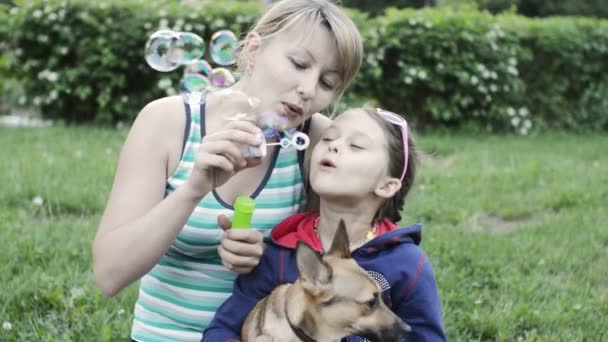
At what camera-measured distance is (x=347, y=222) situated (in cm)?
246

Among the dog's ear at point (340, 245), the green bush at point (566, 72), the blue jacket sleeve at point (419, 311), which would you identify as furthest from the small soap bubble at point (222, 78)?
A: the green bush at point (566, 72)

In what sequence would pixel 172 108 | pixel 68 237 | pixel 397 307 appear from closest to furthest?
pixel 397 307 < pixel 172 108 < pixel 68 237

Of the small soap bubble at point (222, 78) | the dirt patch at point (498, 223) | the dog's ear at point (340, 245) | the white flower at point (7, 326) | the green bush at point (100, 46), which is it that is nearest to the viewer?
the dog's ear at point (340, 245)

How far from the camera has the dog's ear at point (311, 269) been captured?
2021 mm

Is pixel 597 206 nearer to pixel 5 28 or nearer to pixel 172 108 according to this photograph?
pixel 172 108

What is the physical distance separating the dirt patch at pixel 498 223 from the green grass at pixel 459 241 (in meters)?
0.01

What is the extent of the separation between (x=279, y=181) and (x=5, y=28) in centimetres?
758

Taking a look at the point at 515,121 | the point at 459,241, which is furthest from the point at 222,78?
the point at 515,121

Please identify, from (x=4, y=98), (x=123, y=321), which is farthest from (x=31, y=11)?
(x=123, y=321)

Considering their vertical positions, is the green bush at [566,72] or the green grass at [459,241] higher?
the green grass at [459,241]

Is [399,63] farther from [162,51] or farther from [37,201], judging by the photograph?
[162,51]

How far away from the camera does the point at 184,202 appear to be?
84.6 inches

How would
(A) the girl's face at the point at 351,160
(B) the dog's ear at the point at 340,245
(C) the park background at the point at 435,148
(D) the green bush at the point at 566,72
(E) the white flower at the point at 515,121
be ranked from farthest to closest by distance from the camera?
1. (D) the green bush at the point at 566,72
2. (E) the white flower at the point at 515,121
3. (C) the park background at the point at 435,148
4. (A) the girl's face at the point at 351,160
5. (B) the dog's ear at the point at 340,245

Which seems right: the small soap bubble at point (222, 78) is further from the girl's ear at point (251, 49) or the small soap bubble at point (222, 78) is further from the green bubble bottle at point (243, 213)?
the green bubble bottle at point (243, 213)
